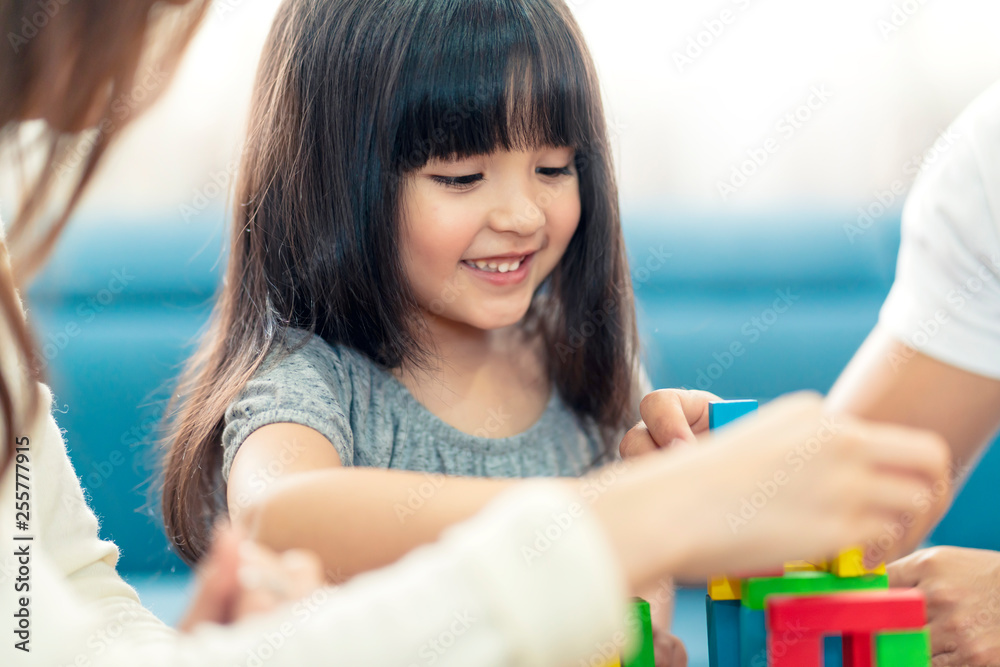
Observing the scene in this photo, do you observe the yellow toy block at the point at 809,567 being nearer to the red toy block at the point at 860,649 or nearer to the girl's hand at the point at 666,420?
the red toy block at the point at 860,649

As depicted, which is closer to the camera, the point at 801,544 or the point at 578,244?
the point at 801,544

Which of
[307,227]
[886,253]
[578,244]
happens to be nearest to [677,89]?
[886,253]

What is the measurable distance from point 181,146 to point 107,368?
0.40 meters

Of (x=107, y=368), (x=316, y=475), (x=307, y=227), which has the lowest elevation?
(x=107, y=368)

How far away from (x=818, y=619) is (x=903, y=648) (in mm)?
49

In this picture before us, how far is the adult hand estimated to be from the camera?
645mm

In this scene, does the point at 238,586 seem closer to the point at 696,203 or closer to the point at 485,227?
the point at 485,227

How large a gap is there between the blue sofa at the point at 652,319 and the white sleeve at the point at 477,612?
943 mm

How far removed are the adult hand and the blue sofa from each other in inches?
23.5

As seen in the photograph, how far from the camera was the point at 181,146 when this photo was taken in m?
1.48

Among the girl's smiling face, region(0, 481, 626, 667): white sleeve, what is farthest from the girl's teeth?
region(0, 481, 626, 667): white sleeve

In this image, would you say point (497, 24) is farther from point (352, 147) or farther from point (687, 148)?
point (687, 148)

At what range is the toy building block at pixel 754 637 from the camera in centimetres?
55

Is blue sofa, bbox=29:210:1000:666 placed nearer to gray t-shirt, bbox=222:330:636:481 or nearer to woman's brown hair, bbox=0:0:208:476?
gray t-shirt, bbox=222:330:636:481
